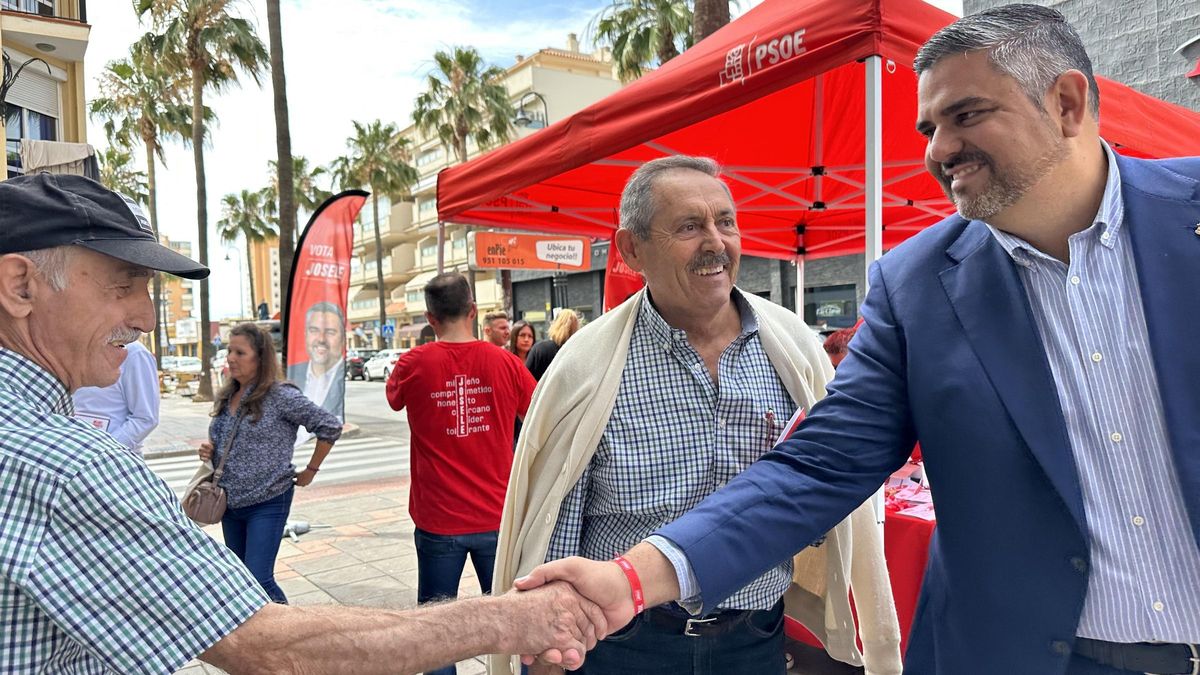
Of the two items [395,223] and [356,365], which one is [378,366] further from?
[395,223]

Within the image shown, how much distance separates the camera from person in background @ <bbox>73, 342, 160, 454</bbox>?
4.16 metres

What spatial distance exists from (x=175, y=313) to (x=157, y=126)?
104322 millimetres

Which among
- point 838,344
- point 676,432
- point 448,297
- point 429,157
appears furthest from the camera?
point 429,157

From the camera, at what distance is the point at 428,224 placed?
160ft

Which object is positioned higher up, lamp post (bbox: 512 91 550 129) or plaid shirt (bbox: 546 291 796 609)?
lamp post (bbox: 512 91 550 129)

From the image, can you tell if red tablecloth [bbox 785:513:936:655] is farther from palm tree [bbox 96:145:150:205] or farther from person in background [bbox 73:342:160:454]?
palm tree [bbox 96:145:150:205]

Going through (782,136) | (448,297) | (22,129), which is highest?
(22,129)

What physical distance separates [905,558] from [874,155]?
5.71 feet

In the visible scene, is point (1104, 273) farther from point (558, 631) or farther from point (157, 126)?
point (157, 126)

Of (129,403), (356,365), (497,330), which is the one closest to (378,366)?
(356,365)

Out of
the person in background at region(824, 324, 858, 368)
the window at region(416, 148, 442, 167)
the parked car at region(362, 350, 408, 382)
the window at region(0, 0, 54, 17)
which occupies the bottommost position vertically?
the parked car at region(362, 350, 408, 382)

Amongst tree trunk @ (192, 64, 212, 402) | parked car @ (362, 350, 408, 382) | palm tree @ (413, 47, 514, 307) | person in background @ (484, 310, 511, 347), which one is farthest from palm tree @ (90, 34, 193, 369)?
person in background @ (484, 310, 511, 347)

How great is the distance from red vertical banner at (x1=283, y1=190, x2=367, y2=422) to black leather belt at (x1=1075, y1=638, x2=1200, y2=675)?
626 cm

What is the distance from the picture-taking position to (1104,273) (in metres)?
1.36
